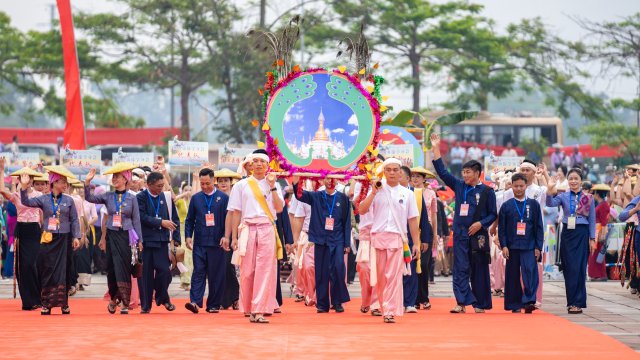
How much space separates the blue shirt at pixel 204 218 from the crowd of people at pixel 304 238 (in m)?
0.01

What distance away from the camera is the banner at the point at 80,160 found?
23.7 metres

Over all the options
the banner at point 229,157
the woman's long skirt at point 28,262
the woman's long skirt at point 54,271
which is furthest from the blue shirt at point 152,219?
the banner at point 229,157

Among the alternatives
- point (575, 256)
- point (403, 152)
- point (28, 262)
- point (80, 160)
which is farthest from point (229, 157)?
point (575, 256)

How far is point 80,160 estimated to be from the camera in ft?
78.0

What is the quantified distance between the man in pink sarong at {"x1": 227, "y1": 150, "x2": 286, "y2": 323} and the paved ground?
354 cm

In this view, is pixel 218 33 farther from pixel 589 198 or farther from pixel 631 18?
pixel 589 198

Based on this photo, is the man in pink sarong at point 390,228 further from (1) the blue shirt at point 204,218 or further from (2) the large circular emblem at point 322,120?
(1) the blue shirt at point 204,218

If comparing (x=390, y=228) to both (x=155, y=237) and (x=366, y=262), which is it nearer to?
(x=366, y=262)

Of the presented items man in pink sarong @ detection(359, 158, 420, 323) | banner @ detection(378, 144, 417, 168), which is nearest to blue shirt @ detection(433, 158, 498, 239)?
man in pink sarong @ detection(359, 158, 420, 323)

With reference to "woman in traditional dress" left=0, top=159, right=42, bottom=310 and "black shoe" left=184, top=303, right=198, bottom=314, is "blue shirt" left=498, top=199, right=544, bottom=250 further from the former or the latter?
"woman in traditional dress" left=0, top=159, right=42, bottom=310

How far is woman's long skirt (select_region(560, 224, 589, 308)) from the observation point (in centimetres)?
1695

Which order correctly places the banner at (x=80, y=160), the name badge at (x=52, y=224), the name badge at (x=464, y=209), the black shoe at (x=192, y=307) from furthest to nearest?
the banner at (x=80, y=160) < the name badge at (x=464, y=209) < the black shoe at (x=192, y=307) < the name badge at (x=52, y=224)

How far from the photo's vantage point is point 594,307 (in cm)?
1766

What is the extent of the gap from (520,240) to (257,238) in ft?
12.1
